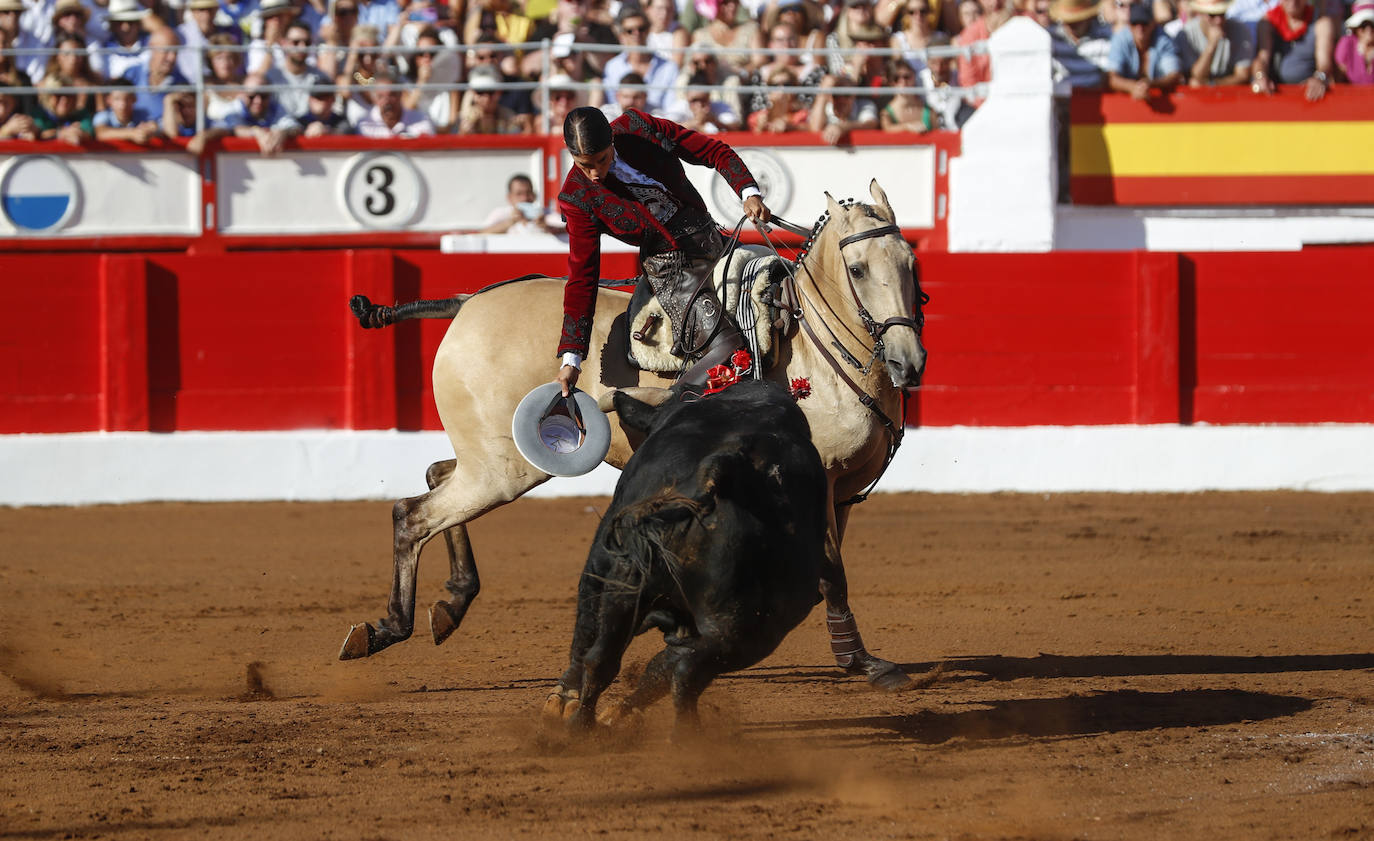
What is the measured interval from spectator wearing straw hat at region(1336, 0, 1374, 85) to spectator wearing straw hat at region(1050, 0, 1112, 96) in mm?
1919

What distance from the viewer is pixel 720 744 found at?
423 centimetres

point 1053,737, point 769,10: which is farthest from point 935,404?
point 1053,737

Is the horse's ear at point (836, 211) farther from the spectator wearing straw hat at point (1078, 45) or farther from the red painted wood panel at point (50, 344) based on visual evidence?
the spectator wearing straw hat at point (1078, 45)

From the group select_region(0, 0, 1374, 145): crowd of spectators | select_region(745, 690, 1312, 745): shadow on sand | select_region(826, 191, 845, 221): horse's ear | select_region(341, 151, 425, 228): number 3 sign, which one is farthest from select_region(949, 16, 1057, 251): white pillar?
select_region(745, 690, 1312, 745): shadow on sand

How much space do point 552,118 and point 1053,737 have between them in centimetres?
905

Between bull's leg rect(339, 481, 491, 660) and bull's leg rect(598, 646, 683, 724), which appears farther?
bull's leg rect(339, 481, 491, 660)

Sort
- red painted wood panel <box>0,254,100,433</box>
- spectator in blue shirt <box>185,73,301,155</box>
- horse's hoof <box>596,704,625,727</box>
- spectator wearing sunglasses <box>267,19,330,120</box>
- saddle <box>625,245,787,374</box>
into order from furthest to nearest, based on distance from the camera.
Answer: spectator in blue shirt <box>185,73,301,155</box>
spectator wearing sunglasses <box>267,19,330,120</box>
red painted wood panel <box>0,254,100,433</box>
saddle <box>625,245,787,374</box>
horse's hoof <box>596,704,625,727</box>

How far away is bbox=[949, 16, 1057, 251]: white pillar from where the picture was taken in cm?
1224

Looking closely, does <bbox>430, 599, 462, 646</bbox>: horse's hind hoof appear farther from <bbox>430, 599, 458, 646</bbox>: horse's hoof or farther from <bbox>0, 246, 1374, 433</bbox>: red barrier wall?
<bbox>0, 246, 1374, 433</bbox>: red barrier wall

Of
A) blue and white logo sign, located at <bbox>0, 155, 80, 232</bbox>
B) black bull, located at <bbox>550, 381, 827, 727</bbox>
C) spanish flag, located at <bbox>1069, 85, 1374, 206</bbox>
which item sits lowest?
black bull, located at <bbox>550, 381, 827, 727</bbox>

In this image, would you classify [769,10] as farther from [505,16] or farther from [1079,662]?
[1079,662]

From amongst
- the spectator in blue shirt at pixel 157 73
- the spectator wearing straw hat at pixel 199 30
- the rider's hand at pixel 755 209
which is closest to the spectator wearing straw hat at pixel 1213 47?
the spectator wearing straw hat at pixel 199 30

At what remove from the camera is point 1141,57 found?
41.9ft

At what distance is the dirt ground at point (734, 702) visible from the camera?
3.71 metres
